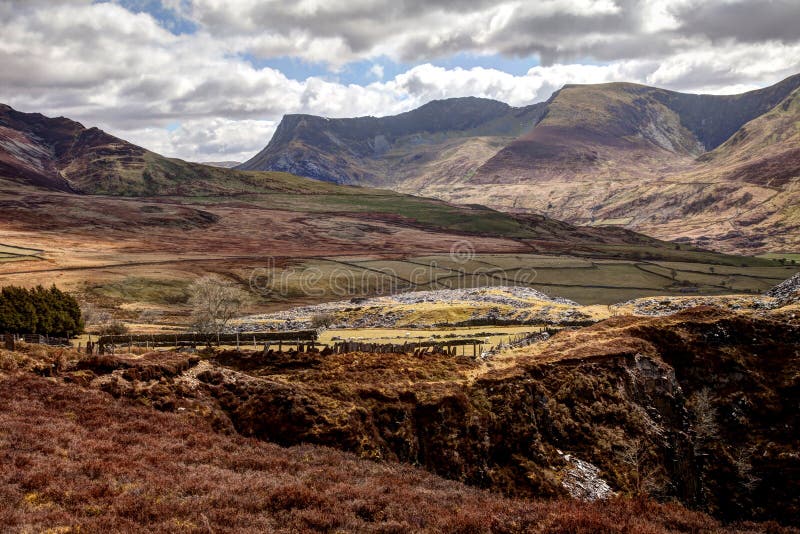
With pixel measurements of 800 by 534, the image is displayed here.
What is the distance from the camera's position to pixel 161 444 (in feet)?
64.7

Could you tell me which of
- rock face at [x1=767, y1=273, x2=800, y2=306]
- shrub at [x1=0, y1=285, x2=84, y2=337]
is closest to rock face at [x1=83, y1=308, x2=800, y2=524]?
rock face at [x1=767, y1=273, x2=800, y2=306]

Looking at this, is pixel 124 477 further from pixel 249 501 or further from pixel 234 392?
pixel 234 392

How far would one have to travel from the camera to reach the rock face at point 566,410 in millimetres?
24062

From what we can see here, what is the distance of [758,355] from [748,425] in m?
4.61

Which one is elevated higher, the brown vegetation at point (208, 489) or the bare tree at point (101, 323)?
the brown vegetation at point (208, 489)

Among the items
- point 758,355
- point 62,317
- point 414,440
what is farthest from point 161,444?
point 62,317

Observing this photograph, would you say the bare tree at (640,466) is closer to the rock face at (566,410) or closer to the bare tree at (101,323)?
the rock face at (566,410)

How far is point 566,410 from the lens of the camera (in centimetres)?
2647

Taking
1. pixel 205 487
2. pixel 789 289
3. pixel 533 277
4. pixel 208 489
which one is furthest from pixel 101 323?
pixel 533 277

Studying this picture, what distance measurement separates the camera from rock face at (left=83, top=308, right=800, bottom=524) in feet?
78.9

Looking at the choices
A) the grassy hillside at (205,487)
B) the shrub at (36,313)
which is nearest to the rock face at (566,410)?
the grassy hillside at (205,487)

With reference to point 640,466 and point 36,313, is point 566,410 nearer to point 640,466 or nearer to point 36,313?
point 640,466

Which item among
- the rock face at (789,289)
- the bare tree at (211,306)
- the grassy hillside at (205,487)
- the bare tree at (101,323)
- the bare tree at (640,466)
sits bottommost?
the bare tree at (101,323)

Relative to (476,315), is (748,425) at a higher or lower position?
higher
